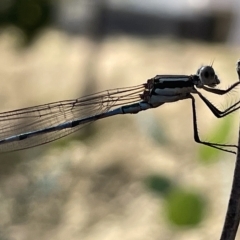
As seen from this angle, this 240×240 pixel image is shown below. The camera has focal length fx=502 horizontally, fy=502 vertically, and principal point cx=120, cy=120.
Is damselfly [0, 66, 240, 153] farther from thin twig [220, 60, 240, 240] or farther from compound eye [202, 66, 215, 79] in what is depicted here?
thin twig [220, 60, 240, 240]

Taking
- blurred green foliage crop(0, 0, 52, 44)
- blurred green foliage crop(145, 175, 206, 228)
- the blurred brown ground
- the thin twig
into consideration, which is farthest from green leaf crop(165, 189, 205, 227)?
blurred green foliage crop(0, 0, 52, 44)

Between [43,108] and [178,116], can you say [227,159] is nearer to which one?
[43,108]

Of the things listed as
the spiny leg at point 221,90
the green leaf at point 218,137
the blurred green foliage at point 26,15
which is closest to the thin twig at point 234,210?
the spiny leg at point 221,90

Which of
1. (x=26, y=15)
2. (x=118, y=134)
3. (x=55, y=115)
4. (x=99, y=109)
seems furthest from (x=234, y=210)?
(x=118, y=134)

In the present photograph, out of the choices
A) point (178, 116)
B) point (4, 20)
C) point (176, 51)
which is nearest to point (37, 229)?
point (4, 20)

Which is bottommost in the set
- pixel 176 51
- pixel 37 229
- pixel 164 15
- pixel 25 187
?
pixel 37 229

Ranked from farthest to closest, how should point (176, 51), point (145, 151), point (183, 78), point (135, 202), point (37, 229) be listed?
1. point (176, 51)
2. point (145, 151)
3. point (135, 202)
4. point (37, 229)
5. point (183, 78)

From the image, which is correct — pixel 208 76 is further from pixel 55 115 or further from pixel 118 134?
pixel 118 134
